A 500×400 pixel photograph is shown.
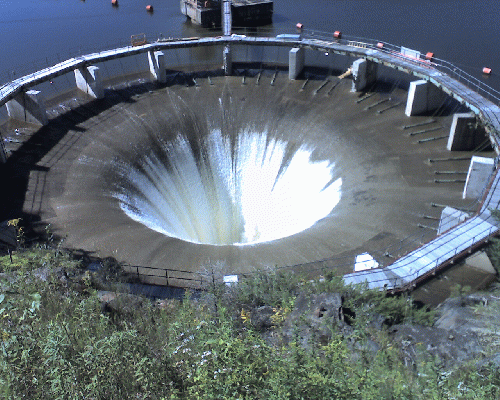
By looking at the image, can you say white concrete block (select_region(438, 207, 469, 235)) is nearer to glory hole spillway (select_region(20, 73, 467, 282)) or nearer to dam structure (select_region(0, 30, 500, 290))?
dam structure (select_region(0, 30, 500, 290))

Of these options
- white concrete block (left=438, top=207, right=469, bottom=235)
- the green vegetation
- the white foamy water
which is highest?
the green vegetation

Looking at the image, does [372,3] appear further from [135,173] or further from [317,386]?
[317,386]

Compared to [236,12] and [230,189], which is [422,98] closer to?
[230,189]

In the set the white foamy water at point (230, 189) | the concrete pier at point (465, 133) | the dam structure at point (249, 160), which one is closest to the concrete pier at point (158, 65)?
the dam structure at point (249, 160)

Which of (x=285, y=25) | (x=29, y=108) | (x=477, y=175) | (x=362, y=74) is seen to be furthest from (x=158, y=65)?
(x=285, y=25)

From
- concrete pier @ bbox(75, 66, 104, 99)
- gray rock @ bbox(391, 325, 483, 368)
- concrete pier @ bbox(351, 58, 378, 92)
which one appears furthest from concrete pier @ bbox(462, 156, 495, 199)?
concrete pier @ bbox(75, 66, 104, 99)

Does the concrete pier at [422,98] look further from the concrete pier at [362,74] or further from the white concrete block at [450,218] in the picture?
the white concrete block at [450,218]

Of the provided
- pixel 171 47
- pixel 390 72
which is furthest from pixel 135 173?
pixel 390 72
